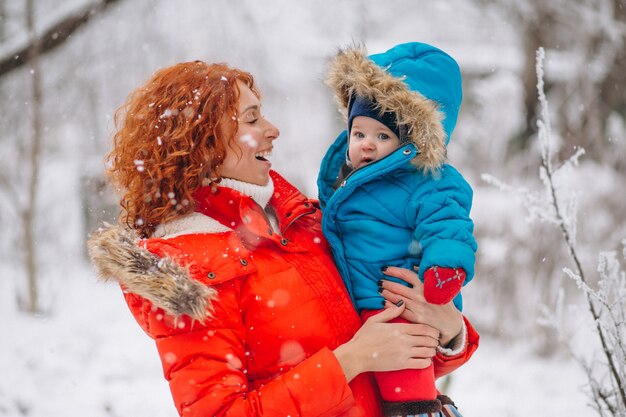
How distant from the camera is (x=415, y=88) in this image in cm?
197

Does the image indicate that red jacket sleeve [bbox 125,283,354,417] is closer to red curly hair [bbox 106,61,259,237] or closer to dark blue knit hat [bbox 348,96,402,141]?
red curly hair [bbox 106,61,259,237]

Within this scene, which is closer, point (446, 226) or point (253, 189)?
point (446, 226)

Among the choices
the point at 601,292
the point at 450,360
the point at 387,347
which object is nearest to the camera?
the point at 387,347

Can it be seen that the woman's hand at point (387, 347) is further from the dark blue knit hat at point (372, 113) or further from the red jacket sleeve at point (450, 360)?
the dark blue knit hat at point (372, 113)

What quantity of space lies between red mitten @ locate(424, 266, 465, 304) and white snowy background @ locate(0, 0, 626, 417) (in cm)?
348

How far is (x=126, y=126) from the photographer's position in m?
2.04

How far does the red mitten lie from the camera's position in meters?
1.77

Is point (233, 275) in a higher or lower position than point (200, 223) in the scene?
lower

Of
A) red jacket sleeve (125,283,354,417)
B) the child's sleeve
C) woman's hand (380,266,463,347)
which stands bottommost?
red jacket sleeve (125,283,354,417)

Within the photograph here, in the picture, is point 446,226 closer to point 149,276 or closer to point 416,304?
point 416,304

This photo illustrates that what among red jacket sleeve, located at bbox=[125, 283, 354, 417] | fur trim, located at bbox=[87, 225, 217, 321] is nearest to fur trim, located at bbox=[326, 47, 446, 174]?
red jacket sleeve, located at bbox=[125, 283, 354, 417]

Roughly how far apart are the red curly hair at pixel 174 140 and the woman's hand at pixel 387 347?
2.10ft

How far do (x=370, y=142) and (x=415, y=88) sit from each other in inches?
8.8

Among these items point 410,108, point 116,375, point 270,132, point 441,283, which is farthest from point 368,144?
point 116,375
